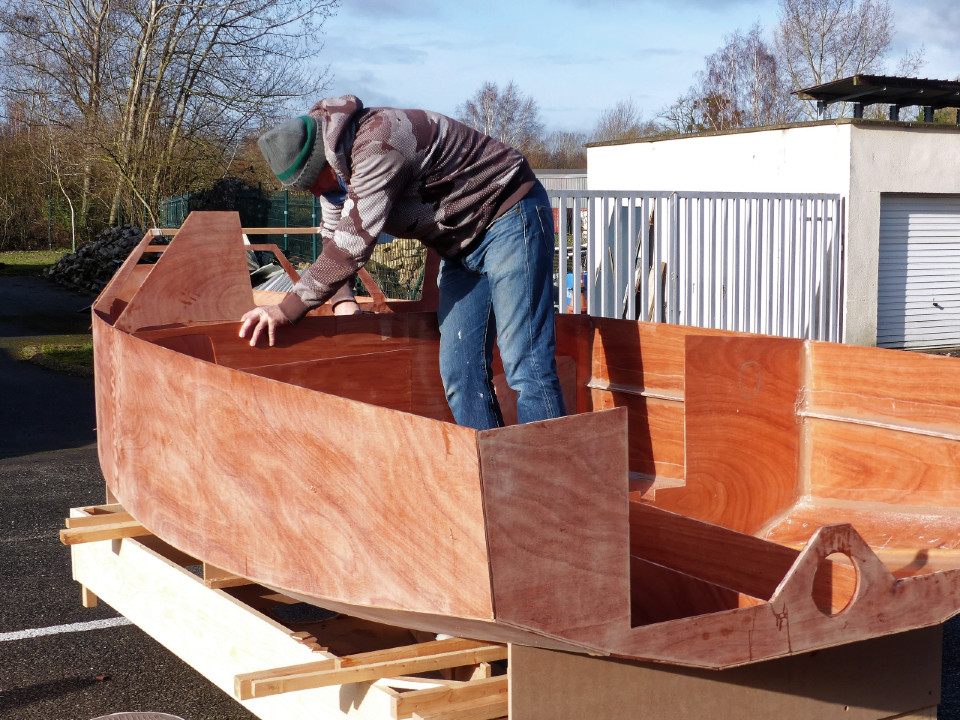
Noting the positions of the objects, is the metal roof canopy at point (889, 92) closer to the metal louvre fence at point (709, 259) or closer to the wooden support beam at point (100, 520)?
the metal louvre fence at point (709, 259)

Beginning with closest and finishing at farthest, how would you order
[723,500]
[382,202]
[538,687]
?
[538,687] < [382,202] < [723,500]

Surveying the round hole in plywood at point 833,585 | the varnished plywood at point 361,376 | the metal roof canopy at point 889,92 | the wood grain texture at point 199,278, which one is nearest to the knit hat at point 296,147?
the varnished plywood at point 361,376

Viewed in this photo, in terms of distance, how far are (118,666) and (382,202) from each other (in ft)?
6.88

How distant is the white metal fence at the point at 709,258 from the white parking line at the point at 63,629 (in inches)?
194

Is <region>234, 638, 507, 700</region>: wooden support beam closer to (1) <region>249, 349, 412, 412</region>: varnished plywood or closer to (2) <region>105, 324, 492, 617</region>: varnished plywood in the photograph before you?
(2) <region>105, 324, 492, 617</region>: varnished plywood

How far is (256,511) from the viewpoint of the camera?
212 centimetres

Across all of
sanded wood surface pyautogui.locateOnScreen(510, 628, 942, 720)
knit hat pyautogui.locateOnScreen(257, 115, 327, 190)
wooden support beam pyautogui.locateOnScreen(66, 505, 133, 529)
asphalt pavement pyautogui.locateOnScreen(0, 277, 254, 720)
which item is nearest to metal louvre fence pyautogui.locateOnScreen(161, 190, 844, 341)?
asphalt pavement pyautogui.locateOnScreen(0, 277, 254, 720)

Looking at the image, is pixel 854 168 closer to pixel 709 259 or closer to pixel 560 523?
pixel 709 259

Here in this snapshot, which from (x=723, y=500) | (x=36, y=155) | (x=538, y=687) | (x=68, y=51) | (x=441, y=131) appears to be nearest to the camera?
(x=538, y=687)

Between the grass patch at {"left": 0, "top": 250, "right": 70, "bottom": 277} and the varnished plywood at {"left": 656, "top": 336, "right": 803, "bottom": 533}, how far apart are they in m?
22.3

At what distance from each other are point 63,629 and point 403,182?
241 centimetres

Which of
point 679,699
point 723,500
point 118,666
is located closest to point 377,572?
point 679,699

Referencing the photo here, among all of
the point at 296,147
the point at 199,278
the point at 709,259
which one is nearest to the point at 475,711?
the point at 296,147

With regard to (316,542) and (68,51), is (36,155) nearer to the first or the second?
(68,51)
